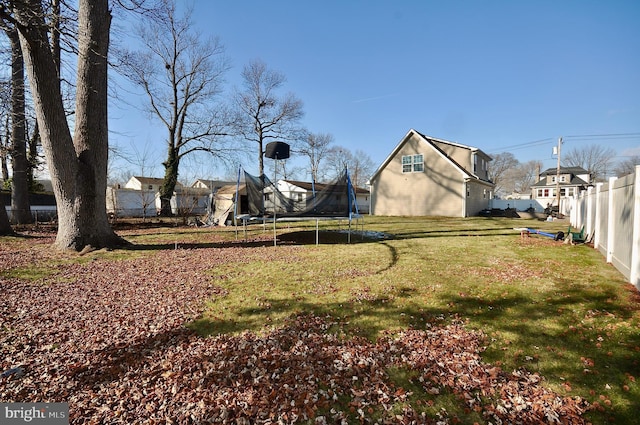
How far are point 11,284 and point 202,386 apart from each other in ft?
16.2

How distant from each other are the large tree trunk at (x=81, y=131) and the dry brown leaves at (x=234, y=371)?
423 centimetres

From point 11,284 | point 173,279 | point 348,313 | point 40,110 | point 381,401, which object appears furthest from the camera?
point 40,110

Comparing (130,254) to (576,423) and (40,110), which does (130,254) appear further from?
(576,423)

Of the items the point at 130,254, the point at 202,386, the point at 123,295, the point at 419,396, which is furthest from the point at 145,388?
the point at 130,254

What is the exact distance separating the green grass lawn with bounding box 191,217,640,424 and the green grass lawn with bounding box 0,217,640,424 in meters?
0.01

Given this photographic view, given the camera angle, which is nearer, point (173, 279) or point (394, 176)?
point (173, 279)

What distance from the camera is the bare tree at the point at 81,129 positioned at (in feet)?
23.0

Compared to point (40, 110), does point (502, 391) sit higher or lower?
lower

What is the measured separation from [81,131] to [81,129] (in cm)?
5

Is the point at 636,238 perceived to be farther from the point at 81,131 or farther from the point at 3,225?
the point at 3,225

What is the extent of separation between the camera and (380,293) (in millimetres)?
4609

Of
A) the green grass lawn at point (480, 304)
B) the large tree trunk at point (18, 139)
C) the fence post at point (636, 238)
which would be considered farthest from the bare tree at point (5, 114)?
the fence post at point (636, 238)

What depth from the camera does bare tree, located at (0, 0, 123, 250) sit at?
7.01m

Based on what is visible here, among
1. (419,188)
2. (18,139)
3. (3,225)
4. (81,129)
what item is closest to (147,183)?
(18,139)
